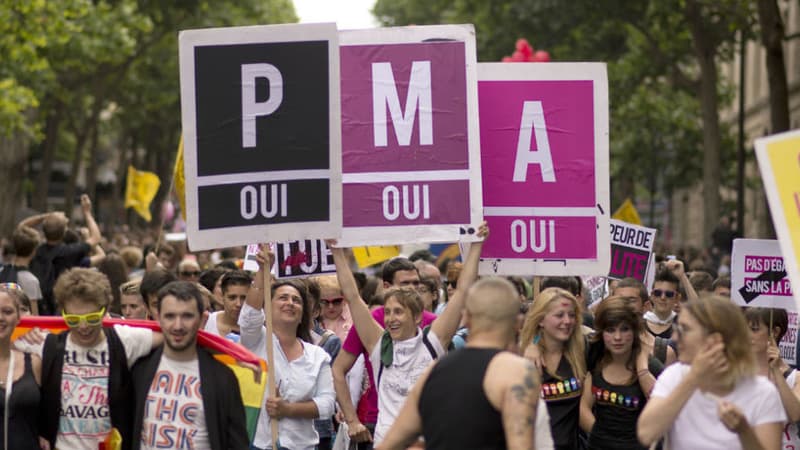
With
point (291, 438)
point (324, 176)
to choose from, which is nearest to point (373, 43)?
point (324, 176)

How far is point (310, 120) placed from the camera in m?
7.95

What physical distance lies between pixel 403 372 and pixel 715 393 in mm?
2308

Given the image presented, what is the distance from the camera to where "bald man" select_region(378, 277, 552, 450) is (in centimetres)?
554

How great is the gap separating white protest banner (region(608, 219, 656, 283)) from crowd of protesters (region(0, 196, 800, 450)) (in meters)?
2.57

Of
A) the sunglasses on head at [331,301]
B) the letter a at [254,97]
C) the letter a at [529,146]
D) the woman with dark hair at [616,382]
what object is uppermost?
the letter a at [254,97]

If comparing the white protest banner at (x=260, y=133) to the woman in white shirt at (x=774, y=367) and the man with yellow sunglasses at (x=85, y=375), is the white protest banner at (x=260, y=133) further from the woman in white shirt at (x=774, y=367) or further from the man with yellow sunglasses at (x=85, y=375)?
the woman in white shirt at (x=774, y=367)

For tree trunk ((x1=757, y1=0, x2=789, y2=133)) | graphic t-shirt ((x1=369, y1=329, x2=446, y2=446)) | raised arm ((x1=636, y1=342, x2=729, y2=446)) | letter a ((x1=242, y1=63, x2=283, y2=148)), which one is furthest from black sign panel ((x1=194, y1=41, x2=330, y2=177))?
tree trunk ((x1=757, y1=0, x2=789, y2=133))

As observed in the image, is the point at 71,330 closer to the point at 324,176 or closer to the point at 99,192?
the point at 324,176

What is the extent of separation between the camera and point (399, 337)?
8.01 meters

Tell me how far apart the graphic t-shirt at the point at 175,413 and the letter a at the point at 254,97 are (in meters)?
1.57

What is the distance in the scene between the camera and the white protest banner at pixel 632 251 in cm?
1277

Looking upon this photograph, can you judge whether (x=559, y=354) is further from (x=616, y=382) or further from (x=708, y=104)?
(x=708, y=104)

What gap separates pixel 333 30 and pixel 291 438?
2193 mm

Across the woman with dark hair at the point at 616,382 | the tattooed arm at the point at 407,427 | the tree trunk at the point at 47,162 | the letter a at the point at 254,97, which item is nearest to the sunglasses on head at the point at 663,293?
the woman with dark hair at the point at 616,382
